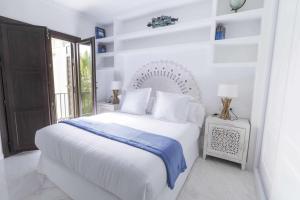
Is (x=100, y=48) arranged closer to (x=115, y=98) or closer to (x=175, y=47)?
(x=115, y=98)

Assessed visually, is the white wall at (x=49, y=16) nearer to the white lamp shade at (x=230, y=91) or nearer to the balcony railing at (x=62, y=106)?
the balcony railing at (x=62, y=106)

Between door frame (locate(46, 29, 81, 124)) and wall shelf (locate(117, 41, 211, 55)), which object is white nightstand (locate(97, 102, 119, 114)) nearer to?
door frame (locate(46, 29, 81, 124))

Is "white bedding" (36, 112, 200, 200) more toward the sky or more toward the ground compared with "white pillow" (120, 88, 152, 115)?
more toward the ground

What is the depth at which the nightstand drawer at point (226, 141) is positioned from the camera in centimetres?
216

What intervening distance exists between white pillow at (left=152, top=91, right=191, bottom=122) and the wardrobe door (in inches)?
81.0

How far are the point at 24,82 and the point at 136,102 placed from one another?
188 centimetres

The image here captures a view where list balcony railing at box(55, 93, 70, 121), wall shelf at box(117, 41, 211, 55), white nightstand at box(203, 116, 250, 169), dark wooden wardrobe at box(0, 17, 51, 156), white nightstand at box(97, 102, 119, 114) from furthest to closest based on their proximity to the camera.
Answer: balcony railing at box(55, 93, 70, 121)
white nightstand at box(97, 102, 119, 114)
wall shelf at box(117, 41, 211, 55)
dark wooden wardrobe at box(0, 17, 51, 156)
white nightstand at box(203, 116, 250, 169)

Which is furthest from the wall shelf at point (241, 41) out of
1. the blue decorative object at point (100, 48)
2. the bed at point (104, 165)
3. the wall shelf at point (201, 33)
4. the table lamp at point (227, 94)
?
the blue decorative object at point (100, 48)

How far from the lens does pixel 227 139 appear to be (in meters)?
2.24

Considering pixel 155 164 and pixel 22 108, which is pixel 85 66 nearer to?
pixel 22 108

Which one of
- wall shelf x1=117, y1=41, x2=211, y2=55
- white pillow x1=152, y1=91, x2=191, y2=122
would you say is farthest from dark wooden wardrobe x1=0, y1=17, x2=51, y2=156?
white pillow x1=152, y1=91, x2=191, y2=122

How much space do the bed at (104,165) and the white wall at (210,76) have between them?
833 millimetres

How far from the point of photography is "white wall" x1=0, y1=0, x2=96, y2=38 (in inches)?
95.9

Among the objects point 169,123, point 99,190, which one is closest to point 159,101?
point 169,123
